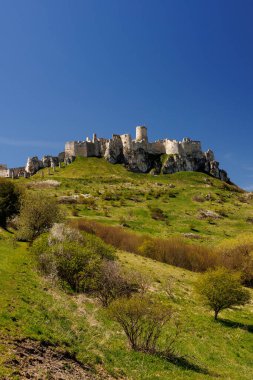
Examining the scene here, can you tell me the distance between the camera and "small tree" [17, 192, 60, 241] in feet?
194

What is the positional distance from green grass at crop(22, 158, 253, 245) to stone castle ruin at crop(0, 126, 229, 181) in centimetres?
752

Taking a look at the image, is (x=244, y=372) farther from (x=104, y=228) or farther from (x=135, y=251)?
(x=104, y=228)

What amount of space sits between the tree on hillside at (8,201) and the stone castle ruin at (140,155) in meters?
99.3

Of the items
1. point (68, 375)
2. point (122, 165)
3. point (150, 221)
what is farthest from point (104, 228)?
point (122, 165)

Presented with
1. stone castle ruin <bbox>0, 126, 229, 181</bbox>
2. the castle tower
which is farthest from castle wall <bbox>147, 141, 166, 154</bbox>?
the castle tower

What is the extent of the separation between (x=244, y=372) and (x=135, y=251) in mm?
44310

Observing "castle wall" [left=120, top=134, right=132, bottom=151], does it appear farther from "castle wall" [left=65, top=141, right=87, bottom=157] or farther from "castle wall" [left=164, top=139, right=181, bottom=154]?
"castle wall" [left=164, top=139, right=181, bottom=154]

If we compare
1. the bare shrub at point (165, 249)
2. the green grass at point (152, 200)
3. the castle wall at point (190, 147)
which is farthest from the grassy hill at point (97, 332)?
the castle wall at point (190, 147)

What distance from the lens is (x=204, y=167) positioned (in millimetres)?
185125

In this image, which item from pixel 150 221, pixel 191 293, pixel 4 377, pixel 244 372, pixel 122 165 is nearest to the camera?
pixel 4 377

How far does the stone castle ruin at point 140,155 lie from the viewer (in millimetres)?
176750

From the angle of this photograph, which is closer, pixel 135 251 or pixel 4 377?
pixel 4 377

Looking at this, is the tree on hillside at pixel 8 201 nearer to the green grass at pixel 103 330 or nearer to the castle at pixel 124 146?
the green grass at pixel 103 330

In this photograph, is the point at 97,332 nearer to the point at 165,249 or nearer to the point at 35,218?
the point at 35,218
